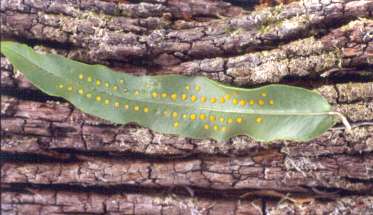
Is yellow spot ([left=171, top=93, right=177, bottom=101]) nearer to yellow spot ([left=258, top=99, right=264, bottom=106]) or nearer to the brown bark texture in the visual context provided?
the brown bark texture

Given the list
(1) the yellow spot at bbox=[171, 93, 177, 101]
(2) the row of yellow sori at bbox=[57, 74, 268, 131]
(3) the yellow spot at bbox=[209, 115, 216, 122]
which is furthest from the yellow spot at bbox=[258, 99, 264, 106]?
(1) the yellow spot at bbox=[171, 93, 177, 101]

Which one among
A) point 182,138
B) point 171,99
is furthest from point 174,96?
point 182,138

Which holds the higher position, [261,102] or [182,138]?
[261,102]

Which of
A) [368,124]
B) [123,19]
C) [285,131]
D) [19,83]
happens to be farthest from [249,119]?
[19,83]

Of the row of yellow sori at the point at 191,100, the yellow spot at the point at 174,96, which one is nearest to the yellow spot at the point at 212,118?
the row of yellow sori at the point at 191,100

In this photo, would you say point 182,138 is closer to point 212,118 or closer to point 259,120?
point 212,118

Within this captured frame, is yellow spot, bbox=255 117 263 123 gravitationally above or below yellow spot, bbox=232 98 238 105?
below
